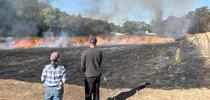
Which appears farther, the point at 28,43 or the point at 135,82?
the point at 28,43

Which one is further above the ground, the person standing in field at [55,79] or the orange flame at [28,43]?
the person standing in field at [55,79]

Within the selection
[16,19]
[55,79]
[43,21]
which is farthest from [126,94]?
[43,21]

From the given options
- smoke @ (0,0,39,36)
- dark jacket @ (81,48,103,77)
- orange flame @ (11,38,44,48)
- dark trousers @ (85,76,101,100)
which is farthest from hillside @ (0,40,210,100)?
smoke @ (0,0,39,36)

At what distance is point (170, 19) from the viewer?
78.2 m

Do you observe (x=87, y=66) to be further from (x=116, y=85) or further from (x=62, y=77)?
(x=116, y=85)

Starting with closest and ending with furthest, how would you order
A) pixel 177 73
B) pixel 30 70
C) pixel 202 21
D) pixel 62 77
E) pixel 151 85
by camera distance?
pixel 62 77 → pixel 151 85 → pixel 177 73 → pixel 30 70 → pixel 202 21

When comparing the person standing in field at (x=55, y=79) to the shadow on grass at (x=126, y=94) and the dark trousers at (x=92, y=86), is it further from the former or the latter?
the shadow on grass at (x=126, y=94)

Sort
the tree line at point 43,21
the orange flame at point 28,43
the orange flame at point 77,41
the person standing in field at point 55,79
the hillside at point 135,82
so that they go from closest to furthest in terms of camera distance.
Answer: the person standing in field at point 55,79 < the hillside at point 135,82 < the orange flame at point 28,43 < the orange flame at point 77,41 < the tree line at point 43,21

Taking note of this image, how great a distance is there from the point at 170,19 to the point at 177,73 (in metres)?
60.9

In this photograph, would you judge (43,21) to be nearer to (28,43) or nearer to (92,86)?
(28,43)

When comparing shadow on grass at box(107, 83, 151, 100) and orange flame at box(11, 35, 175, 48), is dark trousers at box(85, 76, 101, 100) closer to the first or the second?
shadow on grass at box(107, 83, 151, 100)

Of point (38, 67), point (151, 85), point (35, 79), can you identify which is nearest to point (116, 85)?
point (151, 85)

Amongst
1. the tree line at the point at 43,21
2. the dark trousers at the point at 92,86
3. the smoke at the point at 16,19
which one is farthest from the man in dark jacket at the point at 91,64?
the tree line at the point at 43,21

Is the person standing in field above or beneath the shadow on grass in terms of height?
above
